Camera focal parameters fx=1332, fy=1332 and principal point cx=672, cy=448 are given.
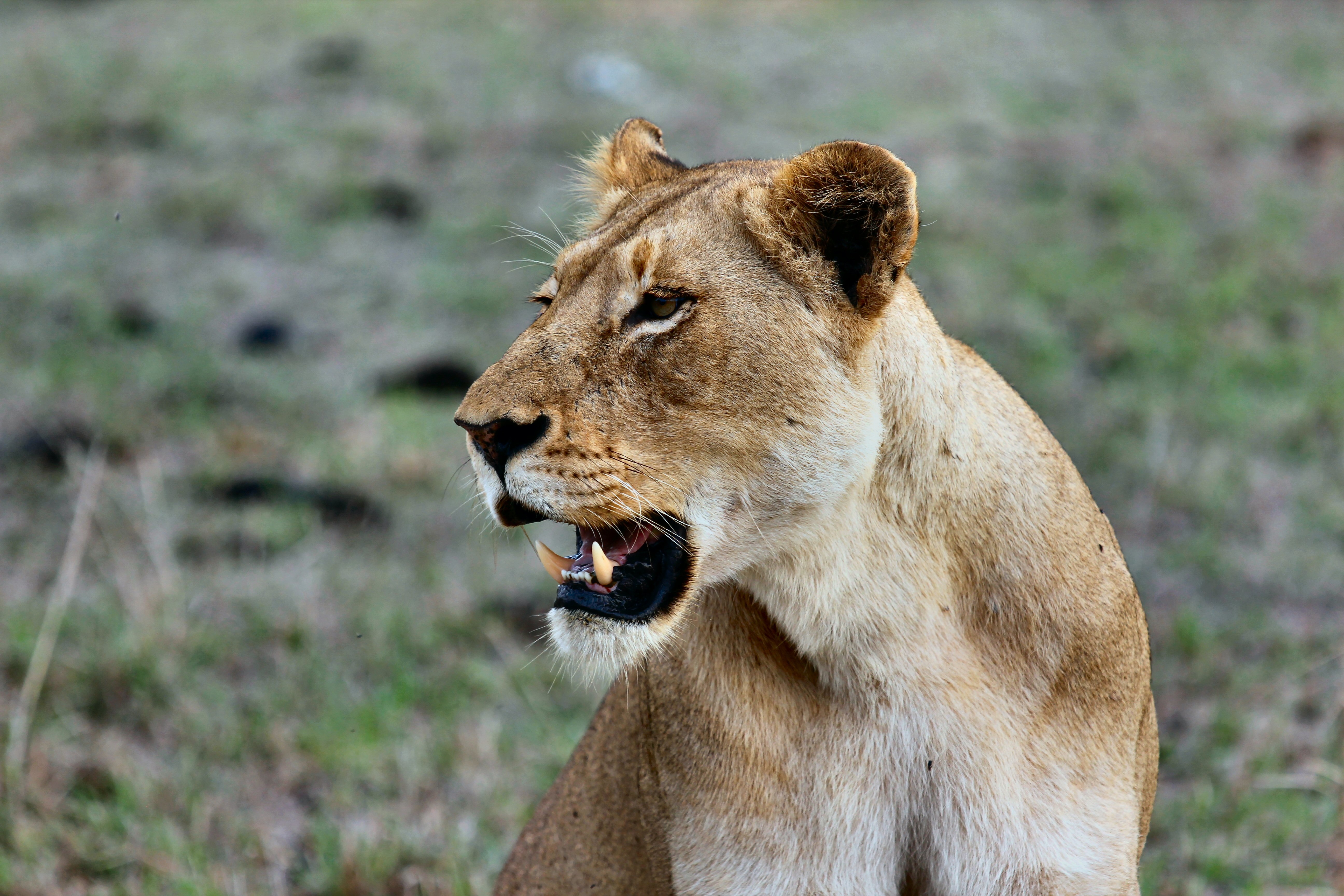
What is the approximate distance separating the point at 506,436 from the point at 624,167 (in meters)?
0.94

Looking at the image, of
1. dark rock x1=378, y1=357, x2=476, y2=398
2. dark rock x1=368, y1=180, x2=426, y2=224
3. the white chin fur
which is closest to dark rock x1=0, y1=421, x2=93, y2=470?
dark rock x1=378, y1=357, x2=476, y2=398

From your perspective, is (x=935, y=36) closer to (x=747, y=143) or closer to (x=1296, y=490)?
(x=747, y=143)

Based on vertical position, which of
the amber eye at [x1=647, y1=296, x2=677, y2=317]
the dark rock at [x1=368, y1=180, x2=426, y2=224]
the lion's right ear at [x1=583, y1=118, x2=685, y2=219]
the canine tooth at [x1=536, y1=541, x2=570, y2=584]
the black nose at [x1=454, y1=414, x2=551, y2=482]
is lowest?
the dark rock at [x1=368, y1=180, x2=426, y2=224]

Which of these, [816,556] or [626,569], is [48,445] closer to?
[626,569]

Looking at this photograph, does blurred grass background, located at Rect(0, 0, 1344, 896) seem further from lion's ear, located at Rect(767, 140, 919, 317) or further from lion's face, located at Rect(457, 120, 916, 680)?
lion's ear, located at Rect(767, 140, 919, 317)

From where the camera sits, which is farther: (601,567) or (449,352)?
(449,352)

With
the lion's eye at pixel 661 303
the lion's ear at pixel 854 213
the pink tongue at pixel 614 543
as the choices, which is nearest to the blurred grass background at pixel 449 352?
the pink tongue at pixel 614 543

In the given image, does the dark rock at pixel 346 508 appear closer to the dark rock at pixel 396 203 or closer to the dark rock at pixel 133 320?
the dark rock at pixel 133 320

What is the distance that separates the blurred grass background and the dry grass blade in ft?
0.22

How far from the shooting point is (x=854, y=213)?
7.71 ft

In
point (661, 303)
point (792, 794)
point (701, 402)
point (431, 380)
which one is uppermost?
point (661, 303)

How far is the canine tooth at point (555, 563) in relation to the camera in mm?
2361

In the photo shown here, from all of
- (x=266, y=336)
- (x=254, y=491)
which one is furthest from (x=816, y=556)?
(x=266, y=336)

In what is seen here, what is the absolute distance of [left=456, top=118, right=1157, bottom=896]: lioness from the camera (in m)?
2.32
